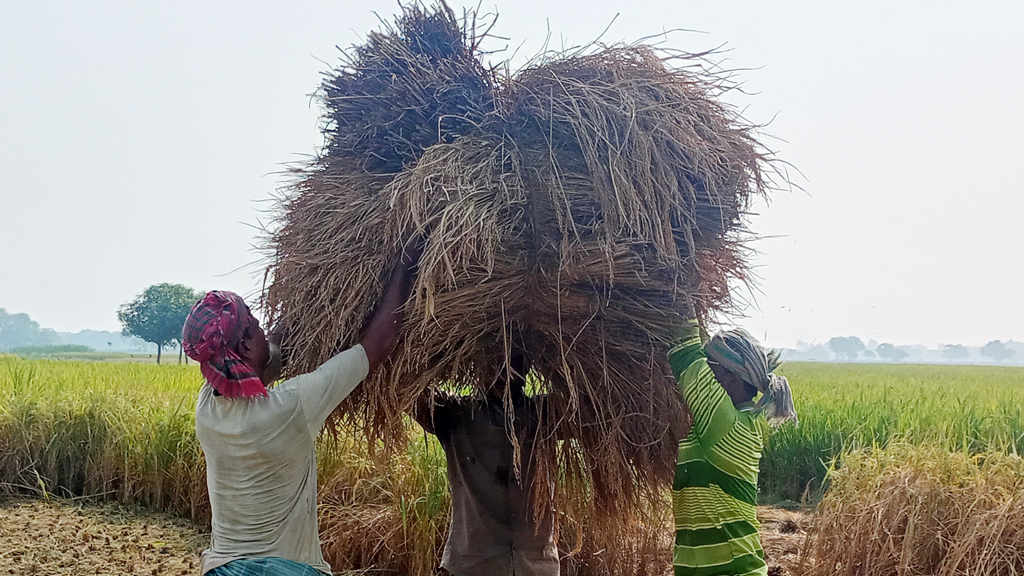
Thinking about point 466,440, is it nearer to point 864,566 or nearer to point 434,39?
point 434,39

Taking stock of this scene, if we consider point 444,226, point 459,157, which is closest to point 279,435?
point 444,226

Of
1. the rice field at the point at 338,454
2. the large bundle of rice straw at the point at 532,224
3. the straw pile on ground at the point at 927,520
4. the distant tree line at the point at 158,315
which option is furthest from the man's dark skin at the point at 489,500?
the distant tree line at the point at 158,315

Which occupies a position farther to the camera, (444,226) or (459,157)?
(459,157)

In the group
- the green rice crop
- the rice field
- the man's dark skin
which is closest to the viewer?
the man's dark skin

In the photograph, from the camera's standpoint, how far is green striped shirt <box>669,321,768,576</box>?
1.70 metres

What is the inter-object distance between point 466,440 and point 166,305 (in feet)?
169

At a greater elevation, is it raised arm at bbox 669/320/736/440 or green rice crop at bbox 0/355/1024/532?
raised arm at bbox 669/320/736/440

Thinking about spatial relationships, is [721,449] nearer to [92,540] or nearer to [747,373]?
[747,373]

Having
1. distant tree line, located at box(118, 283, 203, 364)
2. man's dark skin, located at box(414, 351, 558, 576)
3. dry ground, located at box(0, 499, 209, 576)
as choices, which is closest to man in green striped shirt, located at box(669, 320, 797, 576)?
man's dark skin, located at box(414, 351, 558, 576)

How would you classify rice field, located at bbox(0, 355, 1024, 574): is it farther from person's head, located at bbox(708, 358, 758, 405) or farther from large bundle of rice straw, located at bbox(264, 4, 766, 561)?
person's head, located at bbox(708, 358, 758, 405)

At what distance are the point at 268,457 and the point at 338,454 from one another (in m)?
2.10

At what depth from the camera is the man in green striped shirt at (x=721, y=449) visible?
1.71 m

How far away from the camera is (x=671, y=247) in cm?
166

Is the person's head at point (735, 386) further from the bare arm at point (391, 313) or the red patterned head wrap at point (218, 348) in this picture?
the red patterned head wrap at point (218, 348)
